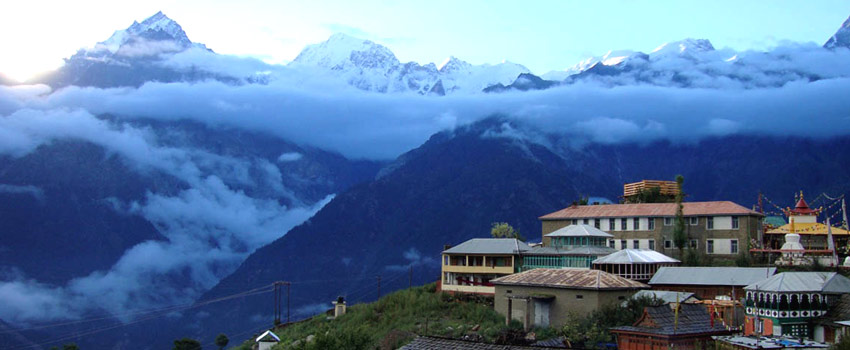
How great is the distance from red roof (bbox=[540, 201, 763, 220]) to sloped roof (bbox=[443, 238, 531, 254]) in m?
8.38

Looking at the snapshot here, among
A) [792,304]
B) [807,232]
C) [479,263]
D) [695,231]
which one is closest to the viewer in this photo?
[792,304]

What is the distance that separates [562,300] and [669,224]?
18364 millimetres

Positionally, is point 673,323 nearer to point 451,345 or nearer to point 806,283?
point 806,283

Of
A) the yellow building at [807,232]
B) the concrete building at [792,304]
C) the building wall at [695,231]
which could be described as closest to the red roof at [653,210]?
the building wall at [695,231]

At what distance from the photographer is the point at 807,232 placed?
6712 centimetres

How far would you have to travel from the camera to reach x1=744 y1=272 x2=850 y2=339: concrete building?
148ft

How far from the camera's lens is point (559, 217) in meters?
78.8

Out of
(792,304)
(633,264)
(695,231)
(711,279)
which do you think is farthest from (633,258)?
(792,304)

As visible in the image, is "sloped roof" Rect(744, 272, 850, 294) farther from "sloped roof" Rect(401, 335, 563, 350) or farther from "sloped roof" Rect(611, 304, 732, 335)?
"sloped roof" Rect(401, 335, 563, 350)

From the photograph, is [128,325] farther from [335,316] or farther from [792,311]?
[792,311]

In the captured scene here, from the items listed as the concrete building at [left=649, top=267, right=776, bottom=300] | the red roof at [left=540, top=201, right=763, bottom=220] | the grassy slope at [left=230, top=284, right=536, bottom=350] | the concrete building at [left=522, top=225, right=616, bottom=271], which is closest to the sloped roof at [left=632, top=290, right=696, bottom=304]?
the concrete building at [left=649, top=267, right=776, bottom=300]

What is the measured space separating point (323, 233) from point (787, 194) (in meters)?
89.8

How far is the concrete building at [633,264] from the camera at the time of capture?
62500 millimetres

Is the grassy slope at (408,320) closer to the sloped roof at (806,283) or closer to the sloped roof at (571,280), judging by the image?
the sloped roof at (571,280)
